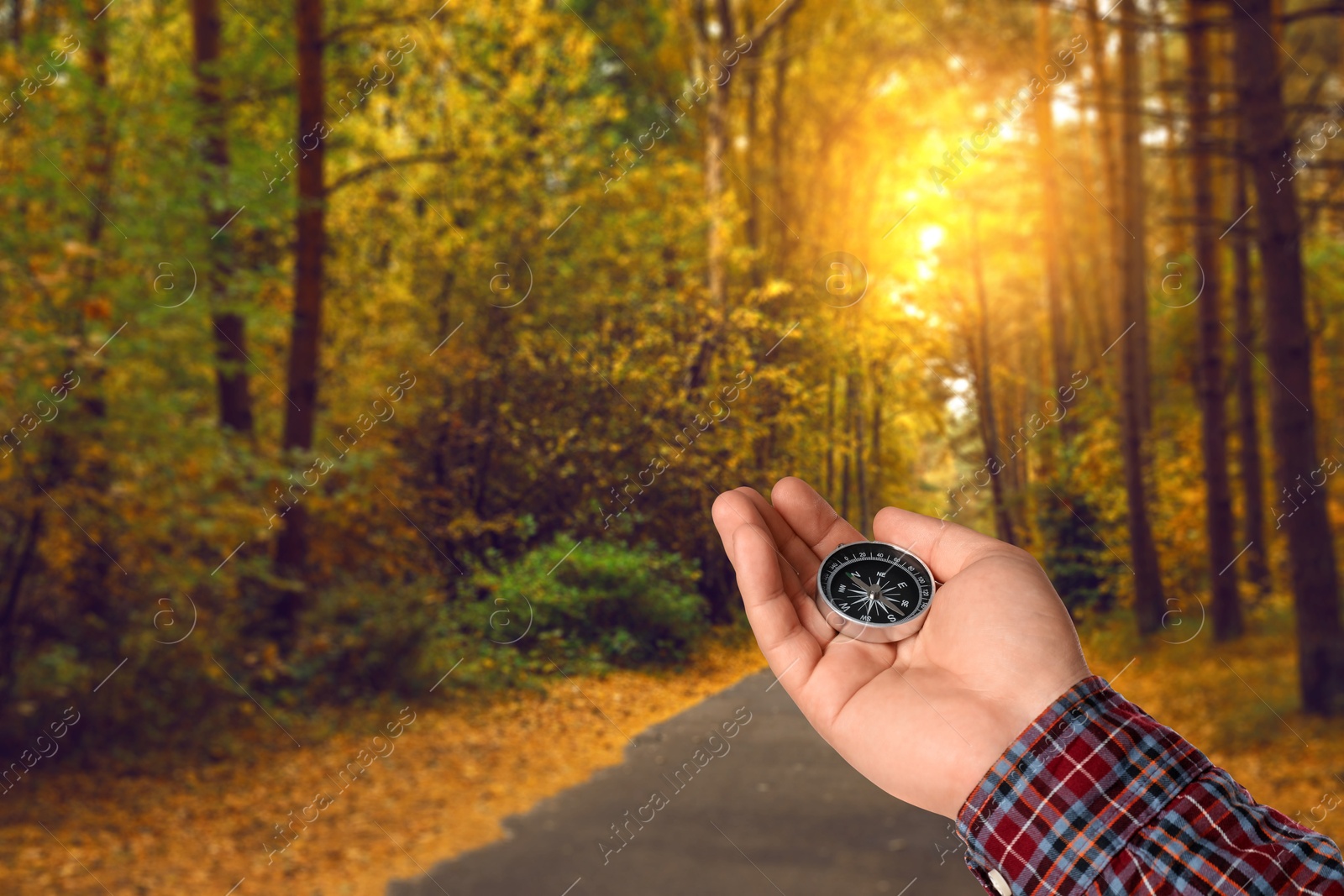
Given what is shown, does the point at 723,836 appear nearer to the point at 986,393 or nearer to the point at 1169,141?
the point at 986,393

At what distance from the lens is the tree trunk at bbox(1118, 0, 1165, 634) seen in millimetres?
2467

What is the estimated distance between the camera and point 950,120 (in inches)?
90.2

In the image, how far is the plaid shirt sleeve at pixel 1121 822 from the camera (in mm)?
719

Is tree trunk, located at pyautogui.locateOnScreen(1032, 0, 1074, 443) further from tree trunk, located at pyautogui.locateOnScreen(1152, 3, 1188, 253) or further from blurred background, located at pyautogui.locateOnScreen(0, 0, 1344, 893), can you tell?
tree trunk, located at pyautogui.locateOnScreen(1152, 3, 1188, 253)

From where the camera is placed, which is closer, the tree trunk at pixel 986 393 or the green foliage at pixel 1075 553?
the tree trunk at pixel 986 393

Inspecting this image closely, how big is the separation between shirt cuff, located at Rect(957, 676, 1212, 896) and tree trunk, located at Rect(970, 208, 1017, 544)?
3.95 feet

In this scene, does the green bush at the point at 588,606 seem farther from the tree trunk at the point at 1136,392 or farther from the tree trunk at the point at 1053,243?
the tree trunk at the point at 1136,392

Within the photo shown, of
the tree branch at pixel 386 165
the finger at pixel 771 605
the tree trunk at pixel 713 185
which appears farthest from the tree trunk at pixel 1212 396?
the tree branch at pixel 386 165

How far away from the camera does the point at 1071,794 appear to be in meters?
0.79

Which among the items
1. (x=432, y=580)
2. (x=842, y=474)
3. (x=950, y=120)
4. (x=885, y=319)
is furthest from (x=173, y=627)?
(x=950, y=120)

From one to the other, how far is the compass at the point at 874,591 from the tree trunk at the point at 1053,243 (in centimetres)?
130

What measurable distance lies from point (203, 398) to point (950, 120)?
2.61 m

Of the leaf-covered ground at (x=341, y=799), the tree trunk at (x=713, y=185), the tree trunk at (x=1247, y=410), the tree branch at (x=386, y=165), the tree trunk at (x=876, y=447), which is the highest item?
the tree branch at (x=386, y=165)

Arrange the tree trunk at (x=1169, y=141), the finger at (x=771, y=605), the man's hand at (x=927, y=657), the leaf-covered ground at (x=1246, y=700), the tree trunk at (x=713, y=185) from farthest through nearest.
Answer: the tree trunk at (x=1169, y=141), the leaf-covered ground at (x=1246, y=700), the tree trunk at (x=713, y=185), the finger at (x=771, y=605), the man's hand at (x=927, y=657)
